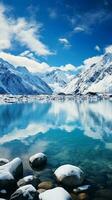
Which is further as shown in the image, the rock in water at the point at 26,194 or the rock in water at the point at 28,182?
the rock in water at the point at 28,182

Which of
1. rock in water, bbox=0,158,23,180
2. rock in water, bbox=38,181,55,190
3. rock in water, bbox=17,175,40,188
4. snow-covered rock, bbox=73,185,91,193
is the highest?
rock in water, bbox=0,158,23,180

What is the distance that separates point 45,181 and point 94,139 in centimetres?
2605

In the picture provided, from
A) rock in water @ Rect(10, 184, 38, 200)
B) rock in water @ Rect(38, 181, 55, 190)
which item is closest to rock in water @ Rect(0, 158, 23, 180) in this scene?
rock in water @ Rect(38, 181, 55, 190)

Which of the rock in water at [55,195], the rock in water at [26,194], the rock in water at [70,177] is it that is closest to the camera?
the rock in water at [55,195]

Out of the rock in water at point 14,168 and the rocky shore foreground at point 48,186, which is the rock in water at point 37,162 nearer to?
the rocky shore foreground at point 48,186

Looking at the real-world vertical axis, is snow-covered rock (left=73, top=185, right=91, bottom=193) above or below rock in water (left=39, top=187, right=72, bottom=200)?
below

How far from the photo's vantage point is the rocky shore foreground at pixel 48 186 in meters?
20.3

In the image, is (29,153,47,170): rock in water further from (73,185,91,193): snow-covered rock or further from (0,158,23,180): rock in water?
(73,185,91,193): snow-covered rock

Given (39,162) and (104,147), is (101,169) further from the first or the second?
(104,147)

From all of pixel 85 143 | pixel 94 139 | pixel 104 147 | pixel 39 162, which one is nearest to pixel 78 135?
pixel 94 139

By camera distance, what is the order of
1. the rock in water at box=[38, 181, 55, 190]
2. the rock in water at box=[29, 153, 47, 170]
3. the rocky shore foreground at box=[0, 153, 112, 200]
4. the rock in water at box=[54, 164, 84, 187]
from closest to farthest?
the rocky shore foreground at box=[0, 153, 112, 200] < the rock in water at box=[38, 181, 55, 190] < the rock in water at box=[54, 164, 84, 187] < the rock in water at box=[29, 153, 47, 170]

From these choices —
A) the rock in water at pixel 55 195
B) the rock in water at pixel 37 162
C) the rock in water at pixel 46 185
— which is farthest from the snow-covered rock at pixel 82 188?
the rock in water at pixel 37 162

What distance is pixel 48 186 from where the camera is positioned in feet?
79.0

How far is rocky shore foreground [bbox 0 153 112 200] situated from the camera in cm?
2030
